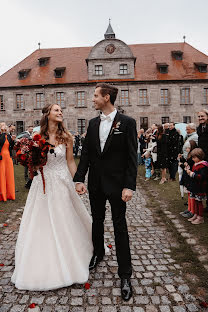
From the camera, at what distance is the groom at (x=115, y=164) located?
2.98 metres

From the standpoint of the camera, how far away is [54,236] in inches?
125

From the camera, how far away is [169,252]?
4.01 metres

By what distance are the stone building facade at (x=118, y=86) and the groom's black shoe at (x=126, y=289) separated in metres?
27.4

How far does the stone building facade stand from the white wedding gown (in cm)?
2677

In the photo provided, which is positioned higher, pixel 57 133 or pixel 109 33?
Answer: pixel 109 33

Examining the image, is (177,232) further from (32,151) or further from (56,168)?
(32,151)

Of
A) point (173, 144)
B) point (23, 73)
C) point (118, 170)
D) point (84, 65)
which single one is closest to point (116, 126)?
point (118, 170)

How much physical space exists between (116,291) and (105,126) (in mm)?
1954

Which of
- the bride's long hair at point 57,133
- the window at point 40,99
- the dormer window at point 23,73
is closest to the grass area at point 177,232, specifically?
the bride's long hair at point 57,133

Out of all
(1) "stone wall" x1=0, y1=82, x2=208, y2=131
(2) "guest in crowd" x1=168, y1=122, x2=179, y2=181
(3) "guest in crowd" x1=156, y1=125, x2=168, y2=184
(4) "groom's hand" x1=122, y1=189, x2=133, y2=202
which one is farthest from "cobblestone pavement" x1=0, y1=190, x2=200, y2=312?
(1) "stone wall" x1=0, y1=82, x2=208, y2=131

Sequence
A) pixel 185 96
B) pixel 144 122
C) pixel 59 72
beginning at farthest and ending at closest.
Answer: pixel 59 72 < pixel 144 122 < pixel 185 96

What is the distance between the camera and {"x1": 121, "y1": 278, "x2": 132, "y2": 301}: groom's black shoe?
2826 millimetres

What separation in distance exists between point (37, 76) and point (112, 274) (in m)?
31.4

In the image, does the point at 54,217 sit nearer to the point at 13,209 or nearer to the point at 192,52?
the point at 13,209
